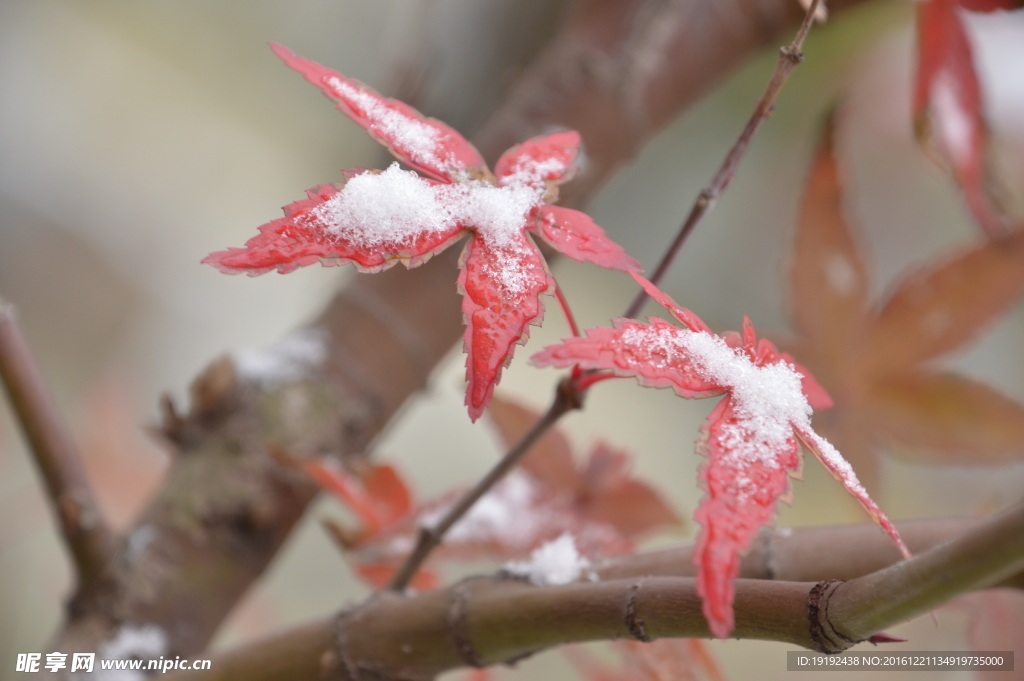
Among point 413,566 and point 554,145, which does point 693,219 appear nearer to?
point 554,145

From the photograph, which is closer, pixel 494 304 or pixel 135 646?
pixel 494 304

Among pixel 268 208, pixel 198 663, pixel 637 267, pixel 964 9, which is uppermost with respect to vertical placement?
pixel 268 208

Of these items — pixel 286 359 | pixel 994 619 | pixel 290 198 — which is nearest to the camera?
pixel 994 619

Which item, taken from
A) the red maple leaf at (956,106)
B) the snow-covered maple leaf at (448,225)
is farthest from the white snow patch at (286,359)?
the red maple leaf at (956,106)

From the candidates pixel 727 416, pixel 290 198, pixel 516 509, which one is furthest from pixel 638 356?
pixel 290 198

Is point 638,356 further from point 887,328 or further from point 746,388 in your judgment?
point 887,328

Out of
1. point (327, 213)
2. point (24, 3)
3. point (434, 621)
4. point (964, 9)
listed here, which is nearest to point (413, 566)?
point (434, 621)

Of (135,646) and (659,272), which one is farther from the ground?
(659,272)

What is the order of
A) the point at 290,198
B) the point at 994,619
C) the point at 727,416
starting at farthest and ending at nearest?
the point at 290,198, the point at 994,619, the point at 727,416
